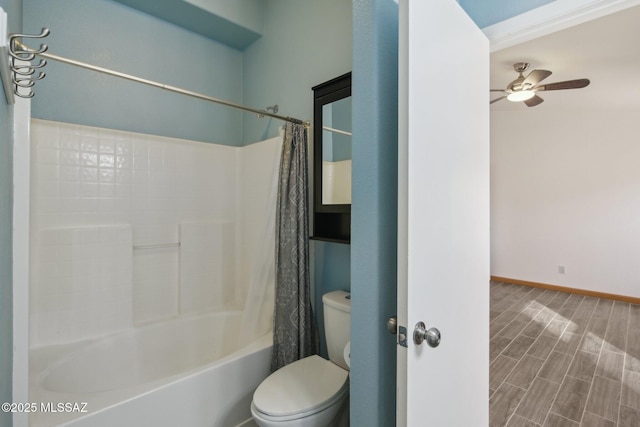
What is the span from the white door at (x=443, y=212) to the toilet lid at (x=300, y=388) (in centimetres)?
53

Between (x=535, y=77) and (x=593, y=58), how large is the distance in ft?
1.93

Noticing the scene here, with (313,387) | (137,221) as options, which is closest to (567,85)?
(313,387)

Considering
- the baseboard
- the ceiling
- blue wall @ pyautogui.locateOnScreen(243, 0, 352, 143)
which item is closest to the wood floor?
the baseboard

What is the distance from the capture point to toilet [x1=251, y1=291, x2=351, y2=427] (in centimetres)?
121

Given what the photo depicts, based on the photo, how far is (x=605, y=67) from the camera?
106 inches

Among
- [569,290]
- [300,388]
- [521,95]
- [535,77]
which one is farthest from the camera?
[569,290]

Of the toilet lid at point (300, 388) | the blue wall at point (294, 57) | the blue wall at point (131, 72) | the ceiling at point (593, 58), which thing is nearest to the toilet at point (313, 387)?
the toilet lid at point (300, 388)

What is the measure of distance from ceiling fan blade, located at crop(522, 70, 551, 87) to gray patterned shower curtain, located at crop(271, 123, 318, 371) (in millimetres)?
2031

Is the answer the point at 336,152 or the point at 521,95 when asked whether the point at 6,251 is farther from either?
the point at 521,95

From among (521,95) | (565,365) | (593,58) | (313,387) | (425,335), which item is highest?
(593,58)

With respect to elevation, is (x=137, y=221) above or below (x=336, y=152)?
below

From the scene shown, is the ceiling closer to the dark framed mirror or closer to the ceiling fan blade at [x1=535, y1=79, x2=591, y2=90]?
the ceiling fan blade at [x1=535, y1=79, x2=591, y2=90]

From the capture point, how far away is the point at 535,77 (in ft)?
8.02

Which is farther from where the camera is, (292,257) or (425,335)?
(292,257)
